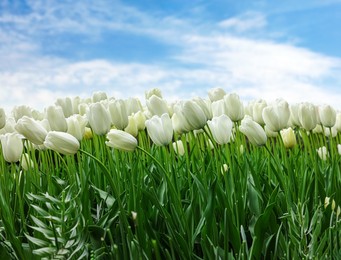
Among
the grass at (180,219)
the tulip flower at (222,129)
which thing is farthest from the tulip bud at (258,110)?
the tulip flower at (222,129)

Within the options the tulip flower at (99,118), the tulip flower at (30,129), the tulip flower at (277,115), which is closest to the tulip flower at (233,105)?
the tulip flower at (277,115)

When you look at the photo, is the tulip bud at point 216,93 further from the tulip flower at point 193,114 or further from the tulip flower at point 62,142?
the tulip flower at point 62,142

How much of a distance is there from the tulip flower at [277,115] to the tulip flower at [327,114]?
54 cm

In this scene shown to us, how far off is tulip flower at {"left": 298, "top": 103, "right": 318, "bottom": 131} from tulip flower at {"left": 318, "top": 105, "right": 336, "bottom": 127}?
20 centimetres

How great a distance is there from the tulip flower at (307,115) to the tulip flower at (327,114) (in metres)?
0.20

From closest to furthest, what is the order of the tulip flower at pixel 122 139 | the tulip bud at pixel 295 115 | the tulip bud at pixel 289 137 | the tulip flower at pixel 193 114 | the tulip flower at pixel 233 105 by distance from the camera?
the tulip flower at pixel 122 139 < the tulip flower at pixel 193 114 < the tulip flower at pixel 233 105 < the tulip bud at pixel 295 115 < the tulip bud at pixel 289 137

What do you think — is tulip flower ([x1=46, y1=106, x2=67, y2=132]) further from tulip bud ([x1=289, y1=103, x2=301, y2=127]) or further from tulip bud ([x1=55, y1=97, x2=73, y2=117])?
tulip bud ([x1=289, y1=103, x2=301, y2=127])

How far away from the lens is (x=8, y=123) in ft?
14.4

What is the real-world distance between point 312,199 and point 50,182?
1747 millimetres

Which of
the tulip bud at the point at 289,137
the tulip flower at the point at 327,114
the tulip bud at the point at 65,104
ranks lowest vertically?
the tulip bud at the point at 289,137

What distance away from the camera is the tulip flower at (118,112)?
3.59m

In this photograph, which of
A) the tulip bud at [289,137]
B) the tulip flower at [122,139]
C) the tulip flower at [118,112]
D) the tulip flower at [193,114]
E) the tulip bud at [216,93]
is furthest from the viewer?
the tulip bud at [216,93]

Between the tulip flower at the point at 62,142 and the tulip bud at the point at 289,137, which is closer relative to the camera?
the tulip flower at the point at 62,142

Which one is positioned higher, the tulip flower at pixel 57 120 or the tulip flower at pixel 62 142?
the tulip flower at pixel 57 120
